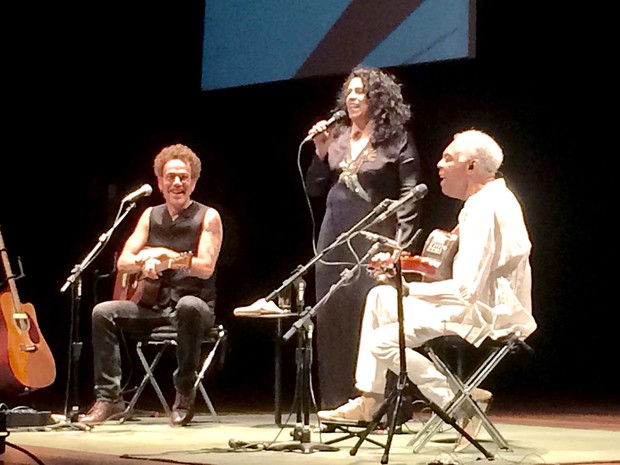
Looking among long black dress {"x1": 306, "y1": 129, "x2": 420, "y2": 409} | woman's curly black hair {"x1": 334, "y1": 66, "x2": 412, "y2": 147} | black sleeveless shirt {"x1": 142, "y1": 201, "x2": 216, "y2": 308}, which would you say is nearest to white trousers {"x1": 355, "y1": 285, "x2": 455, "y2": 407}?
long black dress {"x1": 306, "y1": 129, "x2": 420, "y2": 409}

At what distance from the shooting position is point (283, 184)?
6.21m

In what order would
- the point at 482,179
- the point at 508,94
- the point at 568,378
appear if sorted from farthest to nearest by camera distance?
the point at 568,378 < the point at 508,94 < the point at 482,179

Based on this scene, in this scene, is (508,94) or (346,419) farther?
(508,94)

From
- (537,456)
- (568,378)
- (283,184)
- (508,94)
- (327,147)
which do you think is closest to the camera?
(537,456)

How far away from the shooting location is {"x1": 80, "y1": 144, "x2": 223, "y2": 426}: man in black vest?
459 centimetres

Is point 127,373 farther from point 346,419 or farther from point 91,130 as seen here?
point 346,419

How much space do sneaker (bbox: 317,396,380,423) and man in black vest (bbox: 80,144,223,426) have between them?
93 cm

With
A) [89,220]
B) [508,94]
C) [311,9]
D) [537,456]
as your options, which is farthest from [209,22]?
[537,456]

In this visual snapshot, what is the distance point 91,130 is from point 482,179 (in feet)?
10.8

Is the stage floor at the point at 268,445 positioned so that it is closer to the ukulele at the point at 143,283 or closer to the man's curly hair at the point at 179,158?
the ukulele at the point at 143,283

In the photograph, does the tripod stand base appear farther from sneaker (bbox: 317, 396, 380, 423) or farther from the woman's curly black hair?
the woman's curly black hair

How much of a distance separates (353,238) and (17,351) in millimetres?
1600

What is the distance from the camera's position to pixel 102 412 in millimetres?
4594

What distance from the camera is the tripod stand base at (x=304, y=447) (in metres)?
3.47
